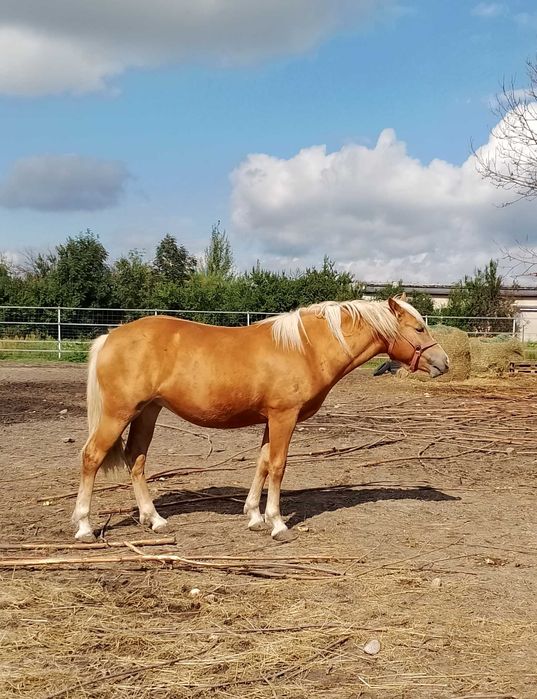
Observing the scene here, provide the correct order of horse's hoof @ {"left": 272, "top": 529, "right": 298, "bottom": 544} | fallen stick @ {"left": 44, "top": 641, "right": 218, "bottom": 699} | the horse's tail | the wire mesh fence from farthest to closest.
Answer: the wire mesh fence → the horse's tail → horse's hoof @ {"left": 272, "top": 529, "right": 298, "bottom": 544} → fallen stick @ {"left": 44, "top": 641, "right": 218, "bottom": 699}

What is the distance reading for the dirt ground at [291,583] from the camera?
346cm

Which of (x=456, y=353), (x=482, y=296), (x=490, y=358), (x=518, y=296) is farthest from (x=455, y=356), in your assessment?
(x=518, y=296)

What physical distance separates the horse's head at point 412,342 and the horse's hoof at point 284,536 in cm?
207

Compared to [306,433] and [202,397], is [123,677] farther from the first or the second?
[306,433]

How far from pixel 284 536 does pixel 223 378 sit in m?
1.52

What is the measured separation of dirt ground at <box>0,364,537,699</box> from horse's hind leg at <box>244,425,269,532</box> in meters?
0.13

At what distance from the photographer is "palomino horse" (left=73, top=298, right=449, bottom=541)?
602cm

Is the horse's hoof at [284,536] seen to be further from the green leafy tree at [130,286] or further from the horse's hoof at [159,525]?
the green leafy tree at [130,286]

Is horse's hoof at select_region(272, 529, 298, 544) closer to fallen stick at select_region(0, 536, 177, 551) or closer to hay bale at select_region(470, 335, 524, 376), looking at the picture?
fallen stick at select_region(0, 536, 177, 551)

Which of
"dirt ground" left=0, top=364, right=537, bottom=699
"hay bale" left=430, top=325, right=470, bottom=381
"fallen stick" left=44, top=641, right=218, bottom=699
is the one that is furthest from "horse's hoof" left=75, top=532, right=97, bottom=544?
"hay bale" left=430, top=325, right=470, bottom=381

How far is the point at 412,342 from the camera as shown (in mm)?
6664

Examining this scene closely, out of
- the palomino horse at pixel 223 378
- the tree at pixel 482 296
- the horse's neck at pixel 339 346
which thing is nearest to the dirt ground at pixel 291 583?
the palomino horse at pixel 223 378

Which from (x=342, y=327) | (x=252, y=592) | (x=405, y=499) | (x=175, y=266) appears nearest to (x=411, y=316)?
(x=342, y=327)

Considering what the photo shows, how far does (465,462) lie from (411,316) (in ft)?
11.5
